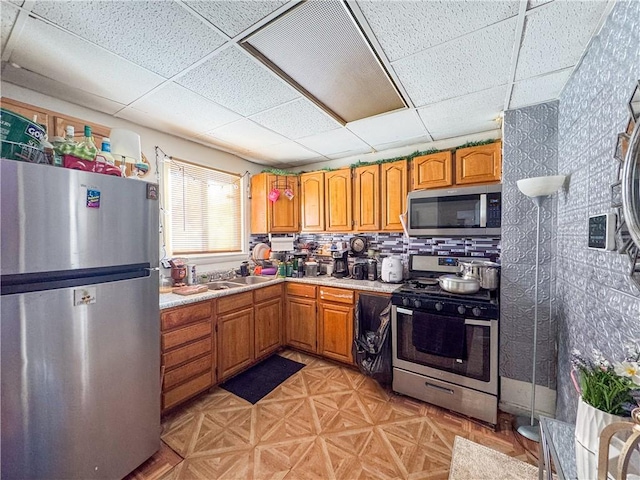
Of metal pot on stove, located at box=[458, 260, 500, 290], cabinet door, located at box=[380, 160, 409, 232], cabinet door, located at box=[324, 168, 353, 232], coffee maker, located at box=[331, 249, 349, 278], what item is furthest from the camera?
coffee maker, located at box=[331, 249, 349, 278]

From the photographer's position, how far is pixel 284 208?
3.34 m

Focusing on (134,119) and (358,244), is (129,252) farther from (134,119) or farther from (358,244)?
(358,244)

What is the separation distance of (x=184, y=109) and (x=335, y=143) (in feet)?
4.77

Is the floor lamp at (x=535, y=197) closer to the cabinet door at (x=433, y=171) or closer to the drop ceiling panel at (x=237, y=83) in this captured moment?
the cabinet door at (x=433, y=171)

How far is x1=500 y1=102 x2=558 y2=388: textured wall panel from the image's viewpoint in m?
1.91

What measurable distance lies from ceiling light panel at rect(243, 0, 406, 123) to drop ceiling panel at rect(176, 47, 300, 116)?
91mm

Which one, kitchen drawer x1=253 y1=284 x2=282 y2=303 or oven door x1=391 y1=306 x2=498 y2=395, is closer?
oven door x1=391 y1=306 x2=498 y2=395

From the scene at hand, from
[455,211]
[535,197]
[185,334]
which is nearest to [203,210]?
[185,334]

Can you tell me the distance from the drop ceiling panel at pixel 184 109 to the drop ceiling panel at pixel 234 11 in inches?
27.0

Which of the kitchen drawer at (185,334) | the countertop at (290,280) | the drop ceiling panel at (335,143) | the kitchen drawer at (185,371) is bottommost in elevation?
the kitchen drawer at (185,371)

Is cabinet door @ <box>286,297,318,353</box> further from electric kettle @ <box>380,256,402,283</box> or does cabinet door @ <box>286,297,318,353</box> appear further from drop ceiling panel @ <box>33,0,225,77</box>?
drop ceiling panel @ <box>33,0,225,77</box>

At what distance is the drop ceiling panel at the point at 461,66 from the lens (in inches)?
50.6

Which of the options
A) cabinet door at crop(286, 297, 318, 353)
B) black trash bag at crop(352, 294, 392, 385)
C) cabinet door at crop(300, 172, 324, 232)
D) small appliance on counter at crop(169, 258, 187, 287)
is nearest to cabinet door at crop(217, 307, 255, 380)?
cabinet door at crop(286, 297, 318, 353)

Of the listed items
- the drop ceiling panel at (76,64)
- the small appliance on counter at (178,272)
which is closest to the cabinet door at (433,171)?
the drop ceiling panel at (76,64)
